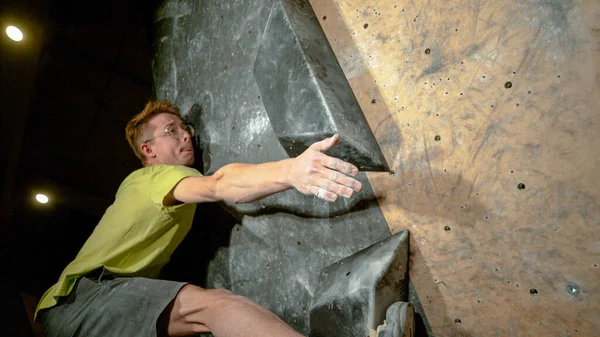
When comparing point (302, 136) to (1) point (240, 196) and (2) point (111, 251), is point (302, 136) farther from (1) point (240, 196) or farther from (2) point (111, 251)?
(2) point (111, 251)

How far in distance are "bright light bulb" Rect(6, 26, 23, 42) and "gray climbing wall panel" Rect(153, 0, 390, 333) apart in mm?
1260

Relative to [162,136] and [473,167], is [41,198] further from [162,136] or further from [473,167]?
[473,167]

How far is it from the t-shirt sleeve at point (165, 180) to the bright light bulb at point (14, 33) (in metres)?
2.16

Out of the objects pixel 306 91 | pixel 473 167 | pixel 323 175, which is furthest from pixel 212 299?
pixel 473 167

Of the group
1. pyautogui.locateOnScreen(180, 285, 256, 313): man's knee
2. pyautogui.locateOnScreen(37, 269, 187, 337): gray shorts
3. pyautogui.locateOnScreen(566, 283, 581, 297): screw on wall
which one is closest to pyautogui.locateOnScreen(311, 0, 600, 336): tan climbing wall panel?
pyautogui.locateOnScreen(566, 283, 581, 297): screw on wall

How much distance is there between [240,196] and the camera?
1.35 metres

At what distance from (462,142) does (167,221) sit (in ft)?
4.75

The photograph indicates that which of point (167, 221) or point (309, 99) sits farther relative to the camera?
point (167, 221)

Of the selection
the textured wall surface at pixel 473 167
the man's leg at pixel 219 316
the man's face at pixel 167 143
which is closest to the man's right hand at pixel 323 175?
the textured wall surface at pixel 473 167

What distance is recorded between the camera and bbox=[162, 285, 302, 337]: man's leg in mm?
1344

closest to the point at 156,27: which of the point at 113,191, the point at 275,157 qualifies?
the point at 275,157

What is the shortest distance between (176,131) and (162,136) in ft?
0.30

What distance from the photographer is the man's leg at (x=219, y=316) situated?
134cm

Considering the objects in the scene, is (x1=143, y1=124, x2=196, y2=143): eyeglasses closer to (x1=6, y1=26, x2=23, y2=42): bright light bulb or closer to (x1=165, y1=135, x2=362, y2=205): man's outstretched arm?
(x1=165, y1=135, x2=362, y2=205): man's outstretched arm
